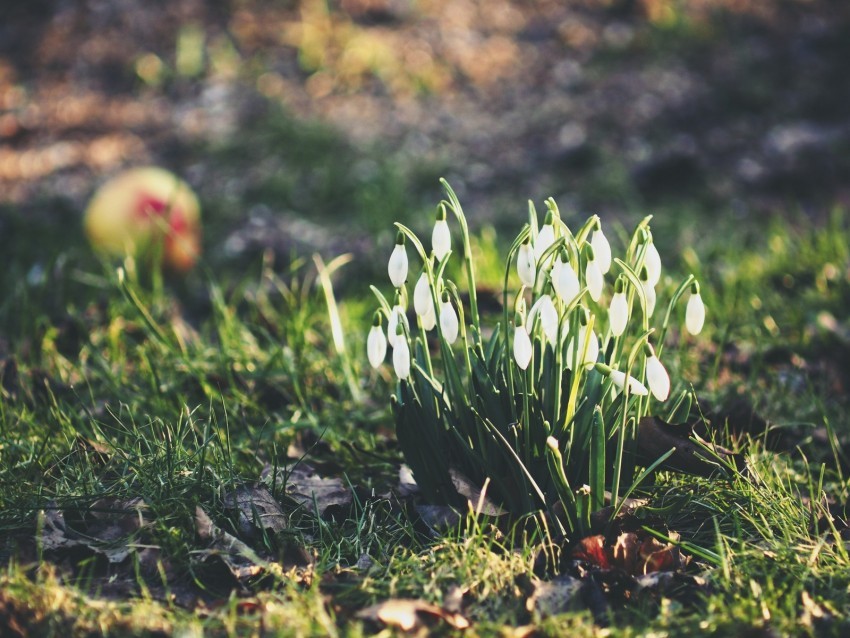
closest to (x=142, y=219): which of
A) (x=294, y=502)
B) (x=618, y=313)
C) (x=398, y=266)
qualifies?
(x=294, y=502)

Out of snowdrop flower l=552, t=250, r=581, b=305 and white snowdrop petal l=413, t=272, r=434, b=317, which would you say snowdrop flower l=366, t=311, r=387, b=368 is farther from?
snowdrop flower l=552, t=250, r=581, b=305

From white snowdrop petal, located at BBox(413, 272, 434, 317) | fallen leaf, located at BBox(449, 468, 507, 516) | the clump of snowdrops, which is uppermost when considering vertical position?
white snowdrop petal, located at BBox(413, 272, 434, 317)

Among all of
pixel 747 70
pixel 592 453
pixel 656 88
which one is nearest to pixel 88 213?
pixel 592 453

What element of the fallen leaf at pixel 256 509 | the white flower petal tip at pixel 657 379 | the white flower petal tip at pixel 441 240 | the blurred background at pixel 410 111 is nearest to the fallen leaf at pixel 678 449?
the white flower petal tip at pixel 657 379

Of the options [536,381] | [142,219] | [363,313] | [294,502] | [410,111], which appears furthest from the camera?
[410,111]

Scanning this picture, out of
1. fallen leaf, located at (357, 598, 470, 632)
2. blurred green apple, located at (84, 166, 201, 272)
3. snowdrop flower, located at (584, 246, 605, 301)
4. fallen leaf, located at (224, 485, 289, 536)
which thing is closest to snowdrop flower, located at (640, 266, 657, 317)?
snowdrop flower, located at (584, 246, 605, 301)

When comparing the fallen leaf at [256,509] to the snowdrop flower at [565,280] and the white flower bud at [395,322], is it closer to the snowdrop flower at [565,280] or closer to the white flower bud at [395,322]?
the white flower bud at [395,322]

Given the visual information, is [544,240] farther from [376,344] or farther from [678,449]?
[678,449]
